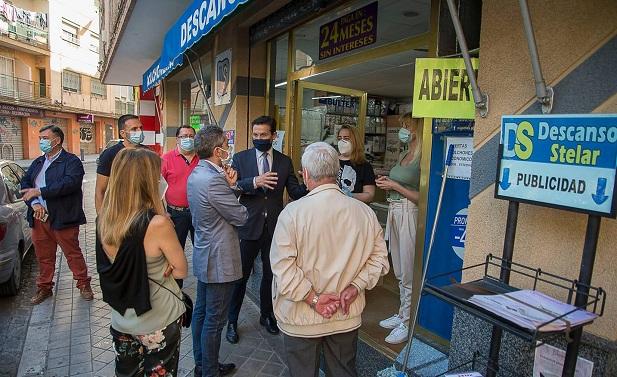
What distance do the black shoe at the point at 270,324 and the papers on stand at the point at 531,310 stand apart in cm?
274

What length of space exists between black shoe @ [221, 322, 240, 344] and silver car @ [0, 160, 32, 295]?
2768 mm

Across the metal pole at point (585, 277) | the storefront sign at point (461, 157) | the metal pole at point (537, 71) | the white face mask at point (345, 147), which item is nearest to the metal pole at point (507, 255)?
the metal pole at point (585, 277)

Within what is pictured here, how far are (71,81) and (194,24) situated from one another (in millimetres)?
36403

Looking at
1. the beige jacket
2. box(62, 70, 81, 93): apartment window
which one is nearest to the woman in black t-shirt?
the beige jacket

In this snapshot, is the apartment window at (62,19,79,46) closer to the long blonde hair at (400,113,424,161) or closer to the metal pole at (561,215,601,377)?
the long blonde hair at (400,113,424,161)

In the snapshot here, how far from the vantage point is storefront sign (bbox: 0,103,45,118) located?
2754 centimetres

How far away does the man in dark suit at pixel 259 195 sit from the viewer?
378cm

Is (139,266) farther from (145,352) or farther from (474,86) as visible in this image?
(474,86)

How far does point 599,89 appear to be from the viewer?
5.77 feet

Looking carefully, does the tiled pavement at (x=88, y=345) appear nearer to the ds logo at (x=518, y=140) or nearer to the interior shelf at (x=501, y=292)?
the interior shelf at (x=501, y=292)

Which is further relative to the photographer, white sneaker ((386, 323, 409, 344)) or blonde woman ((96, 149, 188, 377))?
white sneaker ((386, 323, 409, 344))

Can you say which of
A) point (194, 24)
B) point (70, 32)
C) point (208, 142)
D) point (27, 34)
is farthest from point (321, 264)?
point (70, 32)

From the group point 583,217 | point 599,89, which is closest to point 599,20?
point 599,89

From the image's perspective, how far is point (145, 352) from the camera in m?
2.32
